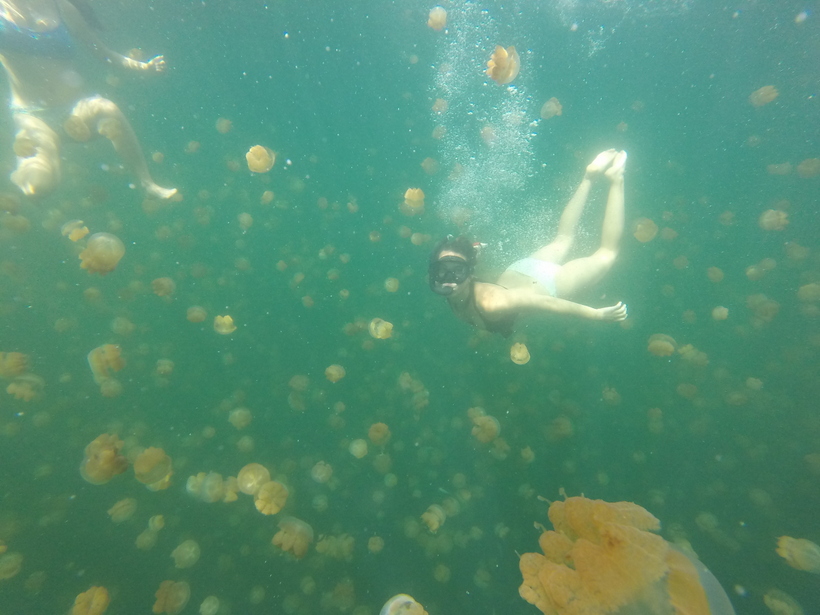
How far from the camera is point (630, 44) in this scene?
16.2m

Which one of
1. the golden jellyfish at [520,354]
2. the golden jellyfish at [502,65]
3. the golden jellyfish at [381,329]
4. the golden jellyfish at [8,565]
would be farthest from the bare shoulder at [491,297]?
the golden jellyfish at [8,565]

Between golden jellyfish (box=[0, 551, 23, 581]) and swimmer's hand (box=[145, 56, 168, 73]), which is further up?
swimmer's hand (box=[145, 56, 168, 73])

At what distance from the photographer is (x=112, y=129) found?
5.02 m

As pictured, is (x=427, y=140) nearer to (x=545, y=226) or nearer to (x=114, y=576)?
(x=545, y=226)

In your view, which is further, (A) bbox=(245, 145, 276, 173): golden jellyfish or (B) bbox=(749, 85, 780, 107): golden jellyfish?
(B) bbox=(749, 85, 780, 107): golden jellyfish

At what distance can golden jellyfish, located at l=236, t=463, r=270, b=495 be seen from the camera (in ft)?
19.6

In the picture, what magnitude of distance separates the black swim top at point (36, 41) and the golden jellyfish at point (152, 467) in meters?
6.27

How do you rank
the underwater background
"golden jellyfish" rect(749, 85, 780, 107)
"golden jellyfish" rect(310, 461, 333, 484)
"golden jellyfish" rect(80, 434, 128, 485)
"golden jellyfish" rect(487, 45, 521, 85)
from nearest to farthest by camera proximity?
1. "golden jellyfish" rect(80, 434, 128, 485)
2. "golden jellyfish" rect(487, 45, 521, 85)
3. "golden jellyfish" rect(310, 461, 333, 484)
4. the underwater background
5. "golden jellyfish" rect(749, 85, 780, 107)

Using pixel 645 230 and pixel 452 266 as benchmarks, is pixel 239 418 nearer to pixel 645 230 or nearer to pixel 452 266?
pixel 452 266

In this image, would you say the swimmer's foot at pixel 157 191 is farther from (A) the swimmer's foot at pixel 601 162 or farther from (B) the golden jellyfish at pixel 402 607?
(A) the swimmer's foot at pixel 601 162

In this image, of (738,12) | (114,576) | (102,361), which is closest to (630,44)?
(738,12)

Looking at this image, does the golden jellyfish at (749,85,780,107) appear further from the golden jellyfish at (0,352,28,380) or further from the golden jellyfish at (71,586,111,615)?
the golden jellyfish at (0,352,28,380)

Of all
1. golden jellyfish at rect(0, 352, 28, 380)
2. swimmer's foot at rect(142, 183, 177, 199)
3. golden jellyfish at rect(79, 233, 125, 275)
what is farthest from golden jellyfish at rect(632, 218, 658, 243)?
golden jellyfish at rect(0, 352, 28, 380)

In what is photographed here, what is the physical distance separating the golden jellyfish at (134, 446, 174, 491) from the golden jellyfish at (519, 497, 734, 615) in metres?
5.77
